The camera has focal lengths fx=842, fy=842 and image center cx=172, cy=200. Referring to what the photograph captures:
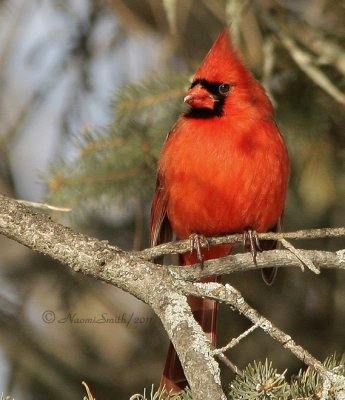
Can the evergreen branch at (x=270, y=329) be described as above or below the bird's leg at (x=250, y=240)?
above

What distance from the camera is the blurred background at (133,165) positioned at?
3285 mm

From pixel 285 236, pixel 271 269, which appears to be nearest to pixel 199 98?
pixel 271 269

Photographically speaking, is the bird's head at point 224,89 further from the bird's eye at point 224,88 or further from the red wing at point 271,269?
the red wing at point 271,269

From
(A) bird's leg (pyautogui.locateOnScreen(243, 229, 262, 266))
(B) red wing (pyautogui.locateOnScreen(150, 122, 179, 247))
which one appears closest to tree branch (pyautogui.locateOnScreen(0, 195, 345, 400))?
(A) bird's leg (pyautogui.locateOnScreen(243, 229, 262, 266))

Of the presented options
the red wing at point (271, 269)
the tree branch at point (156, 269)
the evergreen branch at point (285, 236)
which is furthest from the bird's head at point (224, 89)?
the tree branch at point (156, 269)

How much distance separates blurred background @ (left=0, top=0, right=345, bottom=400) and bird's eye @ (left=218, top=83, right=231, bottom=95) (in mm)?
224

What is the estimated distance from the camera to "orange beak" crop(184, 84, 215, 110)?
3.03m

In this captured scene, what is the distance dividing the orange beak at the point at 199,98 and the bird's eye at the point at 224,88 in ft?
0.18

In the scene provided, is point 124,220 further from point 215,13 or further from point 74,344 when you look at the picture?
point 215,13

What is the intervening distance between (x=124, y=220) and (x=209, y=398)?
2.01 meters

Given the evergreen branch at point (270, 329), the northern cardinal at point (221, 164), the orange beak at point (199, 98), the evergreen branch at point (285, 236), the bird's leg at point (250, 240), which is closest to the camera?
the evergreen branch at point (270, 329)

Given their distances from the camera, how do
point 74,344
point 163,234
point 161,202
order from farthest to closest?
1. point 74,344
2. point 163,234
3. point 161,202

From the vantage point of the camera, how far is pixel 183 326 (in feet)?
6.39

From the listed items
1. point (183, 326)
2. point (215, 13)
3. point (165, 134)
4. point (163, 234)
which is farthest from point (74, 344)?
point (183, 326)
